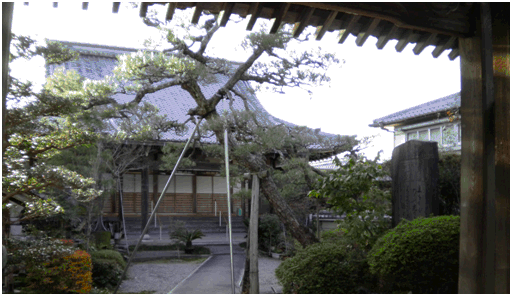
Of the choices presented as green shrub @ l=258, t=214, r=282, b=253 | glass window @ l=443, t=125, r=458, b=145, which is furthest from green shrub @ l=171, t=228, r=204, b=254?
glass window @ l=443, t=125, r=458, b=145

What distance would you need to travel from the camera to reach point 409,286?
3.26m

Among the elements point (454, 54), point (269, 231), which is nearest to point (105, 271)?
point (269, 231)

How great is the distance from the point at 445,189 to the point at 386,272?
1720 mm

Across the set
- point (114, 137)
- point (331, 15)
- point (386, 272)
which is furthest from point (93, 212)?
point (331, 15)

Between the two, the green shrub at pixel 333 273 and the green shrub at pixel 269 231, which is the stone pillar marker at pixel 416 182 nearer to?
the green shrub at pixel 333 273

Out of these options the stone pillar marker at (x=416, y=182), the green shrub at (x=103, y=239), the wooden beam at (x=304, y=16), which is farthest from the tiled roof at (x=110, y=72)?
the wooden beam at (x=304, y=16)

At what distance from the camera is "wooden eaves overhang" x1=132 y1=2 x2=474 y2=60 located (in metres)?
2.29

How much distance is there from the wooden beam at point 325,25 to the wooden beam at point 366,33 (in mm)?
255

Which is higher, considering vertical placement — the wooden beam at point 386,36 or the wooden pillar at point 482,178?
the wooden beam at point 386,36

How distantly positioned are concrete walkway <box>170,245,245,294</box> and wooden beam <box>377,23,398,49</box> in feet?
14.9

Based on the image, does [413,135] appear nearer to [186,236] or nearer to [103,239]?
[186,236]

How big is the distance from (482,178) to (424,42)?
969mm

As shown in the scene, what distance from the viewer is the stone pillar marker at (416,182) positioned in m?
4.02

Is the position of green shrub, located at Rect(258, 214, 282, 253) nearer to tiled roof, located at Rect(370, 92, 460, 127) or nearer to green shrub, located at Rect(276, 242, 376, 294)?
tiled roof, located at Rect(370, 92, 460, 127)
